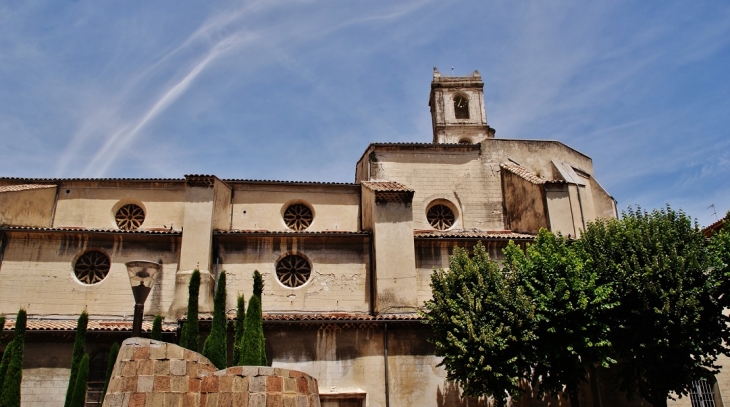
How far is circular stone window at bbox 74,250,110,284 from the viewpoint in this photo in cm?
1928

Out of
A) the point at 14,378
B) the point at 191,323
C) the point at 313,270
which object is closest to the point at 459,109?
the point at 313,270

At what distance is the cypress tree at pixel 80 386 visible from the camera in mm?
13773

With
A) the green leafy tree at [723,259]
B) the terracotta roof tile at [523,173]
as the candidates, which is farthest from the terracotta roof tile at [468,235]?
the green leafy tree at [723,259]

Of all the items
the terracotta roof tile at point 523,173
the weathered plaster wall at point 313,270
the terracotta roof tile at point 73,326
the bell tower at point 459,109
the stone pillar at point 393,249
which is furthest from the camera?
the bell tower at point 459,109

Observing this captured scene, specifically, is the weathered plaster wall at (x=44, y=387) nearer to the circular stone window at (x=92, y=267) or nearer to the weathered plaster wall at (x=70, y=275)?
the weathered plaster wall at (x=70, y=275)

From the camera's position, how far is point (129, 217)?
21.6 metres

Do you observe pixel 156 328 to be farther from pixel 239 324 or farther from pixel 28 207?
pixel 28 207

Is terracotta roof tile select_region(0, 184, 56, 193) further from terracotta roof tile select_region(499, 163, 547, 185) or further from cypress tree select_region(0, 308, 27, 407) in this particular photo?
terracotta roof tile select_region(499, 163, 547, 185)

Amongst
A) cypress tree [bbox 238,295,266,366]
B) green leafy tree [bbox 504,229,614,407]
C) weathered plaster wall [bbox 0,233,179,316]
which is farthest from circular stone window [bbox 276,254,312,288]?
green leafy tree [bbox 504,229,614,407]

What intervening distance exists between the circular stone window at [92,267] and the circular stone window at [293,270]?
5909 millimetres

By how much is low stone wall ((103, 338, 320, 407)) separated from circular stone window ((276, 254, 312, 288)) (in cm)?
1038

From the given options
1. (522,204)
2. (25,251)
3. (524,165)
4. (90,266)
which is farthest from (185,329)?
(524,165)

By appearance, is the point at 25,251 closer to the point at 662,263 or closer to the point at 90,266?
the point at 90,266

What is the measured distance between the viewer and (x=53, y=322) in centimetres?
1766
